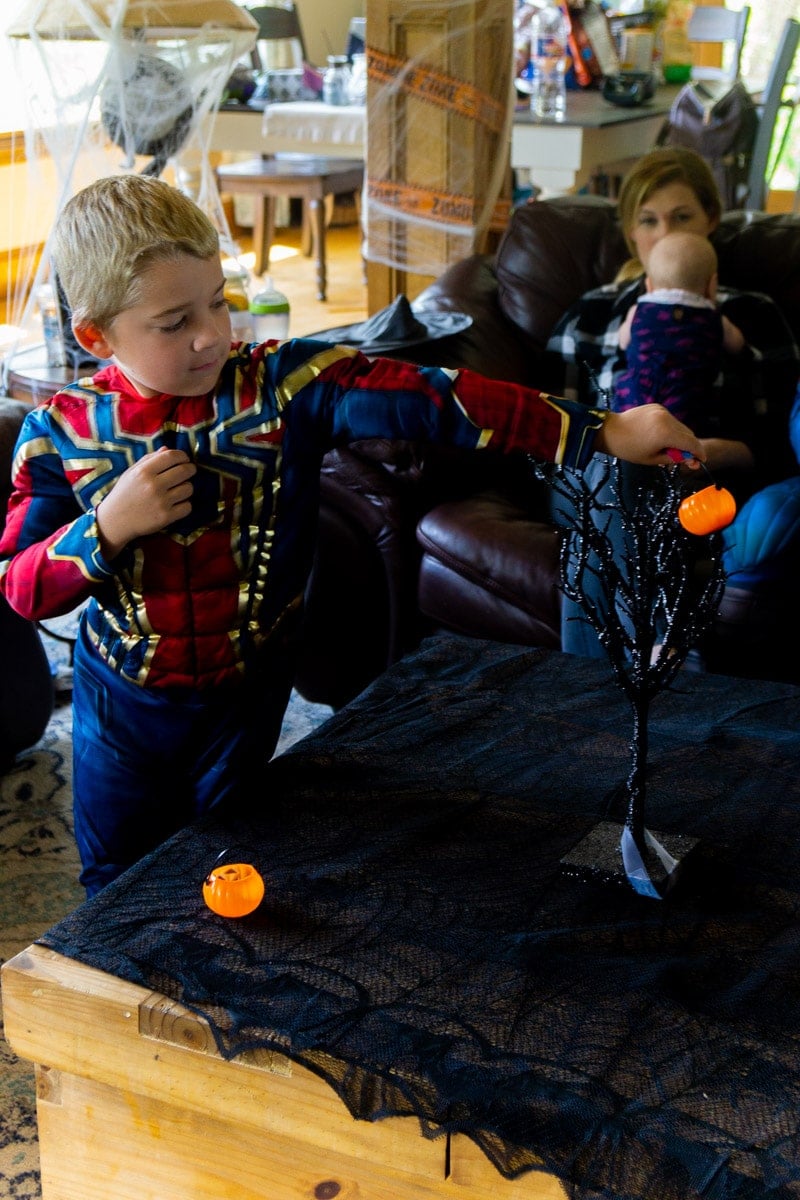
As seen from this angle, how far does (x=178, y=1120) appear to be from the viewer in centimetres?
108

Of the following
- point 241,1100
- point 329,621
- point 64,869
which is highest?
point 241,1100

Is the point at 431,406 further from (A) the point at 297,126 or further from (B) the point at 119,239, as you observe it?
(A) the point at 297,126

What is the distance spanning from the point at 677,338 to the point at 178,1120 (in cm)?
162

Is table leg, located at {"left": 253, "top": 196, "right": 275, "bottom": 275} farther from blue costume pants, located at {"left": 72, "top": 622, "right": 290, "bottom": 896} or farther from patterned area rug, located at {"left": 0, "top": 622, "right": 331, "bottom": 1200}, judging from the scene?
blue costume pants, located at {"left": 72, "top": 622, "right": 290, "bottom": 896}

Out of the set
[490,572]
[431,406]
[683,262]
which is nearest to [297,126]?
[683,262]

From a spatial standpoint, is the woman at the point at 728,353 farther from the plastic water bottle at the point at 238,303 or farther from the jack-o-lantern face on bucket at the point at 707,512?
the jack-o-lantern face on bucket at the point at 707,512

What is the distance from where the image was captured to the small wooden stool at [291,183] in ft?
19.4

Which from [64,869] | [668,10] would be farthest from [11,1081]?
[668,10]

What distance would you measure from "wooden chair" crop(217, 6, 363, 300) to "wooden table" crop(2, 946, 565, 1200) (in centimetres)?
528

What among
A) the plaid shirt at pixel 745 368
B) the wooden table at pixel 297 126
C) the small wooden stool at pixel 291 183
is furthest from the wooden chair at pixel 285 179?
the plaid shirt at pixel 745 368

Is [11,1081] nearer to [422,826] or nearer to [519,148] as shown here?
[422,826]

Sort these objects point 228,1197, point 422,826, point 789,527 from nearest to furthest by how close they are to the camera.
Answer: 1. point 228,1197
2. point 422,826
3. point 789,527

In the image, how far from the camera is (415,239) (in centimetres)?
318

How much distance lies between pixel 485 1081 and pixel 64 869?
49.3 inches
